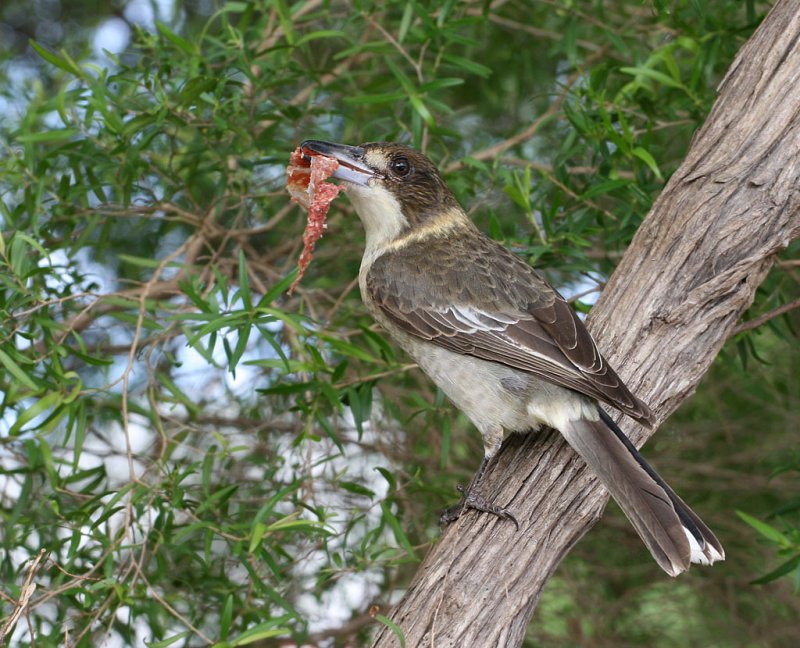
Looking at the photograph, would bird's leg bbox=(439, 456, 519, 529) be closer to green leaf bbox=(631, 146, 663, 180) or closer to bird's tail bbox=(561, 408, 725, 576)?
bird's tail bbox=(561, 408, 725, 576)

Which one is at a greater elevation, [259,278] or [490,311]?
[490,311]

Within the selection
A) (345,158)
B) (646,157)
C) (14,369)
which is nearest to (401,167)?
(345,158)

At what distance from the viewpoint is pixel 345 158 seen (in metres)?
Answer: 3.78

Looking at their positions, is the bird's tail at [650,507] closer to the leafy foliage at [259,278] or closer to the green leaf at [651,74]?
the leafy foliage at [259,278]

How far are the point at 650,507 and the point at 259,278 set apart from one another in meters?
2.12

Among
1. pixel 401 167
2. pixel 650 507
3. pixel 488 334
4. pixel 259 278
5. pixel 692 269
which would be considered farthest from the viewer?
pixel 259 278

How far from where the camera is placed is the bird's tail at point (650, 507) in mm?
2996

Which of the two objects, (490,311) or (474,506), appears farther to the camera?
(490,311)

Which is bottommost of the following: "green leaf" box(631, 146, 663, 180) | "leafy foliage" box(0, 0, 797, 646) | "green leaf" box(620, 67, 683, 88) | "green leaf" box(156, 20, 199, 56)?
"leafy foliage" box(0, 0, 797, 646)

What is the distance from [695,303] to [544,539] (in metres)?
0.87

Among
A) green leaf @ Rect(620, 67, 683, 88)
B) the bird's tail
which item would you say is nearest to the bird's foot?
the bird's tail

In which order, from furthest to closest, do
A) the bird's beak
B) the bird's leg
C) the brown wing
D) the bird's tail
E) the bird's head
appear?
the bird's head
the bird's beak
the brown wing
the bird's leg
the bird's tail

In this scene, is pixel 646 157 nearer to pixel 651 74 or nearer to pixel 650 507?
pixel 651 74

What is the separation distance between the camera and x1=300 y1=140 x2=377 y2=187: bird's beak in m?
3.67
